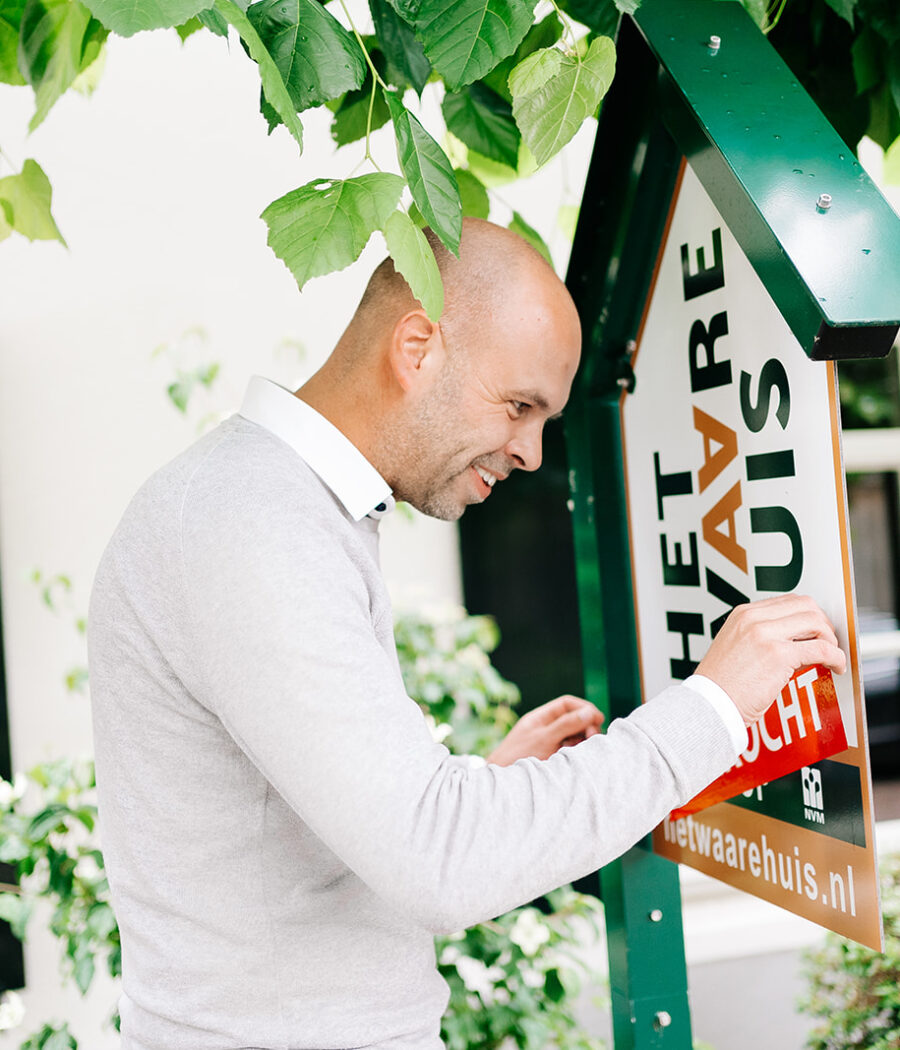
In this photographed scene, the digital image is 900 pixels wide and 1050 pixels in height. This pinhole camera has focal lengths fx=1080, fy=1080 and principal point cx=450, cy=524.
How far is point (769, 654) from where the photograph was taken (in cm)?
106

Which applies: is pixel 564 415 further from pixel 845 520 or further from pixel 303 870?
pixel 303 870

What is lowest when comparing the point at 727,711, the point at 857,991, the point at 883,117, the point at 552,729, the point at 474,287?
the point at 857,991

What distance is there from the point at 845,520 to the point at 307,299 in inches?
90.8

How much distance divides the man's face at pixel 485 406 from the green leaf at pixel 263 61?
0.48 m

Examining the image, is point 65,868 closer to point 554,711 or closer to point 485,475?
point 554,711

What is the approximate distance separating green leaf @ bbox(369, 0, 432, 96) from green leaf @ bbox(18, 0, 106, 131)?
0.36 m

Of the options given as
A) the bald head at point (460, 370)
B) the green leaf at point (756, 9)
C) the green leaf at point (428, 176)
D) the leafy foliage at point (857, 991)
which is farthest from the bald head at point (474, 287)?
the leafy foliage at point (857, 991)

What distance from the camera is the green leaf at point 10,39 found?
117 cm

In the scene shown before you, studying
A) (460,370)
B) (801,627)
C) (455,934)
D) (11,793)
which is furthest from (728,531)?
(11,793)

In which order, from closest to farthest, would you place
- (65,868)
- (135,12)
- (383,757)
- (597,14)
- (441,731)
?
(135,12)
(383,757)
(597,14)
(65,868)
(441,731)

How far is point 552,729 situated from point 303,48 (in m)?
1.02

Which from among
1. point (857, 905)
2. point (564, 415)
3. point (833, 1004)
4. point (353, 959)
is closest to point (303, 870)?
point (353, 959)

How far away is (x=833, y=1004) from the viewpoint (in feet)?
9.29

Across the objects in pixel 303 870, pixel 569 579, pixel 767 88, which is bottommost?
pixel 303 870
